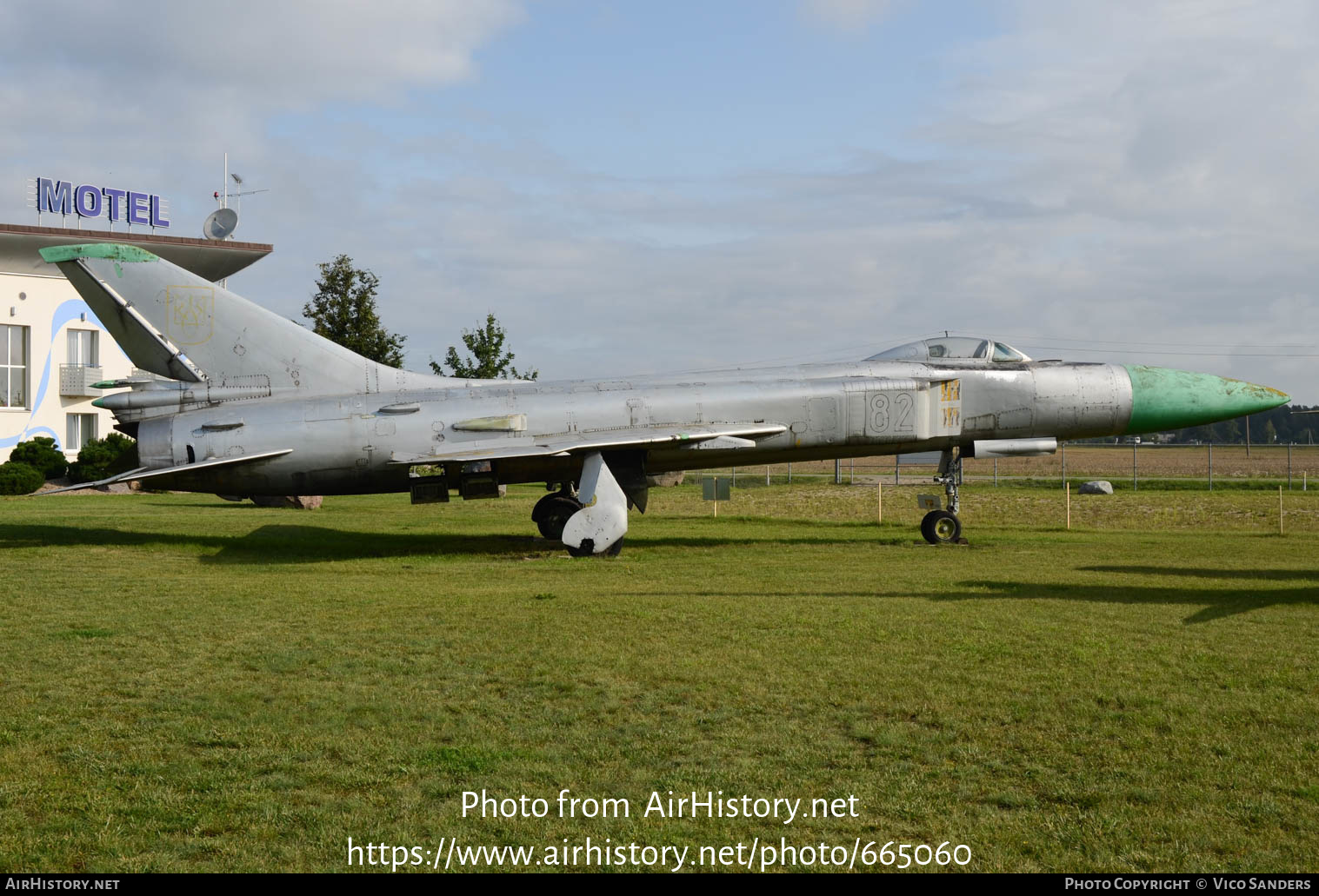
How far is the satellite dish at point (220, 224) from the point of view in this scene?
45.1 m

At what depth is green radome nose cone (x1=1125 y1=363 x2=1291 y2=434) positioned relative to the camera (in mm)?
17266

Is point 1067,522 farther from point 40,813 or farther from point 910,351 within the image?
point 40,813

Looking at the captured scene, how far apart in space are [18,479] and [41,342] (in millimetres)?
12733

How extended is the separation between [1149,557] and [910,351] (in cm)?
514

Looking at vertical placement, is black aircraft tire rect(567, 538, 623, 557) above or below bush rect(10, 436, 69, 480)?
below

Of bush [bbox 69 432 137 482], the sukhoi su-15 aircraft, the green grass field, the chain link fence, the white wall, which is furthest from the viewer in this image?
the white wall

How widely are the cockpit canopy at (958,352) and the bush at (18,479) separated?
2824 cm

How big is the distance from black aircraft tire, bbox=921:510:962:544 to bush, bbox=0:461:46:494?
2902 centimetres

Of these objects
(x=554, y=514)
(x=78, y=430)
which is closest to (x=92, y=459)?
(x=78, y=430)

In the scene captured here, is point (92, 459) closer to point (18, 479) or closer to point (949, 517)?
point (18, 479)

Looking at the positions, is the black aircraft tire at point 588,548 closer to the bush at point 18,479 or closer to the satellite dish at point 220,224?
the bush at point 18,479

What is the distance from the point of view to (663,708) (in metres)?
6.31

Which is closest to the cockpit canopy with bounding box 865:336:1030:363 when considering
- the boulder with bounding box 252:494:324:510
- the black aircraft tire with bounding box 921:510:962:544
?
the black aircraft tire with bounding box 921:510:962:544

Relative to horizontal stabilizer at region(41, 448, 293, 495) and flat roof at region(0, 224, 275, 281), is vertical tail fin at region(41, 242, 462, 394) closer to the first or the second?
horizontal stabilizer at region(41, 448, 293, 495)
